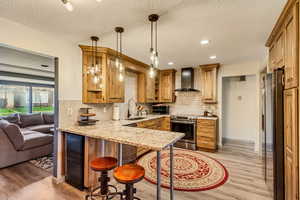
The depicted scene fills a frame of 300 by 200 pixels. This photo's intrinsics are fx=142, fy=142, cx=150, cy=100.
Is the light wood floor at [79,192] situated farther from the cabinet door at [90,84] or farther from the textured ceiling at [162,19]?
the textured ceiling at [162,19]

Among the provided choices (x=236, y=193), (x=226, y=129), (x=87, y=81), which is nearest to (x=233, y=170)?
(x=236, y=193)

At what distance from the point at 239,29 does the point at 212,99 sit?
2.40 meters

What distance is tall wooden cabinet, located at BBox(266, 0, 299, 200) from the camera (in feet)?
Result: 4.35

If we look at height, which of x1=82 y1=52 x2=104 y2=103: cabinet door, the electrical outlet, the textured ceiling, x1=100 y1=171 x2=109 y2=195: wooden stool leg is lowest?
x1=100 y1=171 x2=109 y2=195: wooden stool leg

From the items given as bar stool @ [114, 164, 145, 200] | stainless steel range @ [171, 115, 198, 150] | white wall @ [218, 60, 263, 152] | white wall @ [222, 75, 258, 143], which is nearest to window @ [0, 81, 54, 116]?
stainless steel range @ [171, 115, 198, 150]

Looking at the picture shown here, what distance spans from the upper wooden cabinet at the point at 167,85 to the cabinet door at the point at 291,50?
342cm

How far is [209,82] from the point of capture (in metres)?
4.26

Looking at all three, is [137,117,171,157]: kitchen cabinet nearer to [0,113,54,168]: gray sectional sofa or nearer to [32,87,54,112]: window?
[0,113,54,168]: gray sectional sofa

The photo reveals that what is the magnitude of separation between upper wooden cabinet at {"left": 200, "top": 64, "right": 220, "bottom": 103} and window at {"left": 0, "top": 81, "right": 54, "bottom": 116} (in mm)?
6521

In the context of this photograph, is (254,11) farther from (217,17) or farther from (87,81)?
(87,81)

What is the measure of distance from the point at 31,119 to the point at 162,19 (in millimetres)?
5830

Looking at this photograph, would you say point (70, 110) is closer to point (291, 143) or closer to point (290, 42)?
point (291, 143)

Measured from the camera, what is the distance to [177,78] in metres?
5.09

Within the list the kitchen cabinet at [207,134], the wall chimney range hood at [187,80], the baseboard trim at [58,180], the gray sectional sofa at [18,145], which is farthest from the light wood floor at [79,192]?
the wall chimney range hood at [187,80]
